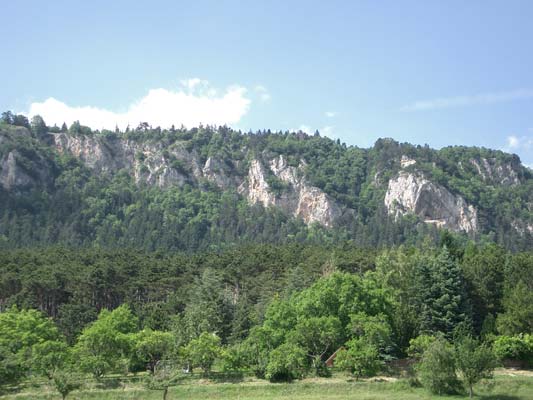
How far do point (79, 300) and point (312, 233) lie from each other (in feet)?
395

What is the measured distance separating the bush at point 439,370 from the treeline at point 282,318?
0.16m

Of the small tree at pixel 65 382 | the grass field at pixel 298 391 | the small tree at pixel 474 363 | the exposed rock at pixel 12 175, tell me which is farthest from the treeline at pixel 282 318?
the exposed rock at pixel 12 175

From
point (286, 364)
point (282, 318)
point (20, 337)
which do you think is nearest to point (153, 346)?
point (286, 364)

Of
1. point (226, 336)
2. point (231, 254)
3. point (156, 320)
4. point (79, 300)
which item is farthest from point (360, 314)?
point (231, 254)

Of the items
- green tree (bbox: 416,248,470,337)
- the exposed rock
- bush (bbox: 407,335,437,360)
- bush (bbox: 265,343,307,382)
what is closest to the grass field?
bush (bbox: 265,343,307,382)

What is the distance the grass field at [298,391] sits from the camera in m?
47.0

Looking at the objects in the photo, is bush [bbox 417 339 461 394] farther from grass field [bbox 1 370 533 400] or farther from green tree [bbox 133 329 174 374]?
green tree [bbox 133 329 174 374]

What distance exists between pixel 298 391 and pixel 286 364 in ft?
7.84

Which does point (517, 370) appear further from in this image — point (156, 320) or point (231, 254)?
point (231, 254)

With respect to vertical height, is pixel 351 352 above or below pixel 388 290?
below

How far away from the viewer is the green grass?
46944 millimetres

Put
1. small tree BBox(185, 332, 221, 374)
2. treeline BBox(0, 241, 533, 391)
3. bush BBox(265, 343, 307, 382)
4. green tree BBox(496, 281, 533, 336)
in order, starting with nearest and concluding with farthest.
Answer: bush BBox(265, 343, 307, 382), treeline BBox(0, 241, 533, 391), small tree BBox(185, 332, 221, 374), green tree BBox(496, 281, 533, 336)

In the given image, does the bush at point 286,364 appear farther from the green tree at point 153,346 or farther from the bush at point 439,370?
the bush at point 439,370

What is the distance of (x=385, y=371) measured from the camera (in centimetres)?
5350
